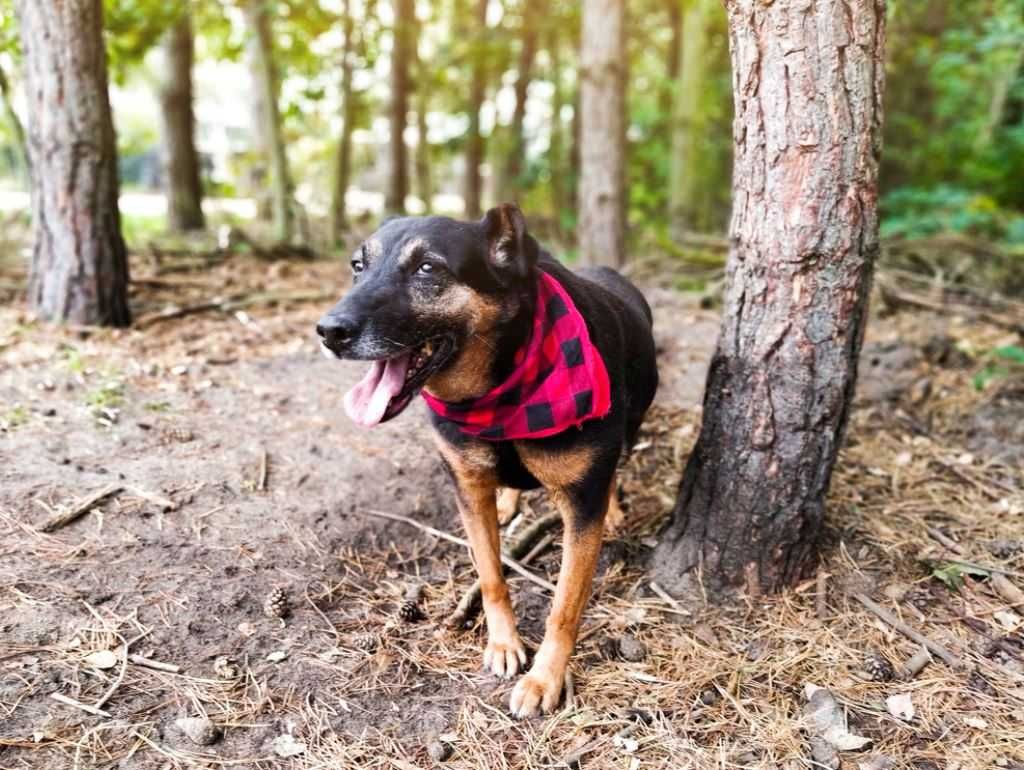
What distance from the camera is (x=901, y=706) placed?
3.13 meters

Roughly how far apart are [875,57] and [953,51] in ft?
39.0

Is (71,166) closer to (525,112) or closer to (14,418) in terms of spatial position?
(14,418)

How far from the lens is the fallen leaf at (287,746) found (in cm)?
286

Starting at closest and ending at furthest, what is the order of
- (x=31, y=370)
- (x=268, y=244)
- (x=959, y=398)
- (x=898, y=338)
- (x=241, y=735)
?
(x=241, y=735)
(x=31, y=370)
(x=959, y=398)
(x=898, y=338)
(x=268, y=244)

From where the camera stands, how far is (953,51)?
504 inches

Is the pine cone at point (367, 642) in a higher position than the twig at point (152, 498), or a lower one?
lower

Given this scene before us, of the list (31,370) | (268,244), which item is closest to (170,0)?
(268,244)

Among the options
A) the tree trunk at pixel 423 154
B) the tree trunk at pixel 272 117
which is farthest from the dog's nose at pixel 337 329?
the tree trunk at pixel 423 154

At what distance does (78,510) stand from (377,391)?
1849mm

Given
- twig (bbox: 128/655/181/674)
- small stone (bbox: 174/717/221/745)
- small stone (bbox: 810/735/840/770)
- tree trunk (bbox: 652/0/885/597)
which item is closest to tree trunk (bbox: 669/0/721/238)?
tree trunk (bbox: 652/0/885/597)

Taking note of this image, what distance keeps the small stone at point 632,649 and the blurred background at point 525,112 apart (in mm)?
5811

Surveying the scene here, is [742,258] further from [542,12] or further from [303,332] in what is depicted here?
[542,12]

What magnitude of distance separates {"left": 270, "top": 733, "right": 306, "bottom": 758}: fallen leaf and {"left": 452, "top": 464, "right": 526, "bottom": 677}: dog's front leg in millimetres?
851

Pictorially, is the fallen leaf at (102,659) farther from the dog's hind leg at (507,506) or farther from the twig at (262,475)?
the dog's hind leg at (507,506)
